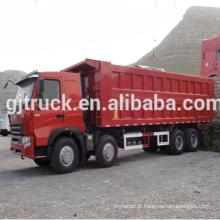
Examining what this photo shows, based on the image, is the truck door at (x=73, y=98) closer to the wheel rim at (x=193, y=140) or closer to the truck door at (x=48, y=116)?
the truck door at (x=48, y=116)

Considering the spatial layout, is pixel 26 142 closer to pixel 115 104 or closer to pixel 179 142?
pixel 115 104

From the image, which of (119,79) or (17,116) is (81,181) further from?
(119,79)

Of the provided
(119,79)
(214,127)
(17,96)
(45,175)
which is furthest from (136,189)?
(214,127)

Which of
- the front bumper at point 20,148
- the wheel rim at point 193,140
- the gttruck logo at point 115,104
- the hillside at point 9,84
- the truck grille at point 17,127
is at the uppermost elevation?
the hillside at point 9,84

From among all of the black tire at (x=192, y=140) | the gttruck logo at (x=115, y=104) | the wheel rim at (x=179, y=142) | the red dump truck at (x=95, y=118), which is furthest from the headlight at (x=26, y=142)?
the black tire at (x=192, y=140)

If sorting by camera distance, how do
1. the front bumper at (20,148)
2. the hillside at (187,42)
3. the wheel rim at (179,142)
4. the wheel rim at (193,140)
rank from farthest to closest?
the hillside at (187,42), the wheel rim at (193,140), the wheel rim at (179,142), the front bumper at (20,148)

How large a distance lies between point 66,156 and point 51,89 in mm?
1802

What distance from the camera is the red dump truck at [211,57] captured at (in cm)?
1394

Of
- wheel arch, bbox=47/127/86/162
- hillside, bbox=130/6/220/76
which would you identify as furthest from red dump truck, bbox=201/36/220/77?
hillside, bbox=130/6/220/76

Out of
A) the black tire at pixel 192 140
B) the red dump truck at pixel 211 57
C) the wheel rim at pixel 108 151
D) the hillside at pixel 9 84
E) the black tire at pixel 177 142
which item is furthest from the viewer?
the hillside at pixel 9 84

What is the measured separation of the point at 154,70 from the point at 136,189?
4.94 metres

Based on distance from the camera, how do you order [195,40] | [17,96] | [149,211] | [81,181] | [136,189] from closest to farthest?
[149,211], [136,189], [81,181], [17,96], [195,40]

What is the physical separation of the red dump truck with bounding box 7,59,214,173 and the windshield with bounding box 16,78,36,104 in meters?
0.03

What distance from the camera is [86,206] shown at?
171 inches
